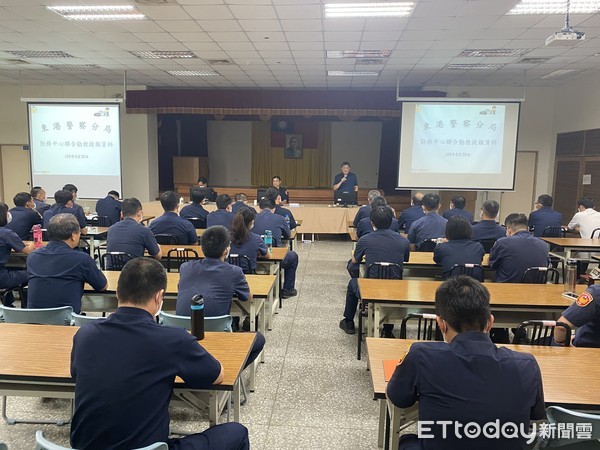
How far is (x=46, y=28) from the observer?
18.9 ft

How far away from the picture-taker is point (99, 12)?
200 inches

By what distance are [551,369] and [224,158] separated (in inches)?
492

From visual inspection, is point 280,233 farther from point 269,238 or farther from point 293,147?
point 293,147

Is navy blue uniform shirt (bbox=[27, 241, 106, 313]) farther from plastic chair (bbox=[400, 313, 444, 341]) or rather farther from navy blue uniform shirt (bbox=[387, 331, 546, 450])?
navy blue uniform shirt (bbox=[387, 331, 546, 450])

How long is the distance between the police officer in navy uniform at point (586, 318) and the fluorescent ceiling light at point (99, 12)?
509 centimetres

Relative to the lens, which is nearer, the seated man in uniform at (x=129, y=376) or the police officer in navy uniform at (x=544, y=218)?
the seated man in uniform at (x=129, y=376)

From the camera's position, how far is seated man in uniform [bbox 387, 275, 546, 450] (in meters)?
1.37

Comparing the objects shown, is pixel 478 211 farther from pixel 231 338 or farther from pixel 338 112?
pixel 231 338

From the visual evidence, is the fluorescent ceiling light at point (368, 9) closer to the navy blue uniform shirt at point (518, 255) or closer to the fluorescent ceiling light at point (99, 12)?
the fluorescent ceiling light at point (99, 12)

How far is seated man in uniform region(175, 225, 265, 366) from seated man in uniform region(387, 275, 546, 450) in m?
1.45

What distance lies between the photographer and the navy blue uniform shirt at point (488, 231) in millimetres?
4754

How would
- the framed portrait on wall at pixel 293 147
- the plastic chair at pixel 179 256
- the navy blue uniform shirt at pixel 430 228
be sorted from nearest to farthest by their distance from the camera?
the plastic chair at pixel 179 256
the navy blue uniform shirt at pixel 430 228
the framed portrait on wall at pixel 293 147

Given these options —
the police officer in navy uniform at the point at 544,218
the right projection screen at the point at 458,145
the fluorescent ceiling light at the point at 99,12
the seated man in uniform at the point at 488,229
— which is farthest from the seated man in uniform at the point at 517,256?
the fluorescent ceiling light at the point at 99,12

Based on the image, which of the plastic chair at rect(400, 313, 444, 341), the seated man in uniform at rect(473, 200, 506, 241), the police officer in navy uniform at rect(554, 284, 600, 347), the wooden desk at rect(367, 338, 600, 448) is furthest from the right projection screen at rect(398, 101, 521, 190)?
the wooden desk at rect(367, 338, 600, 448)
